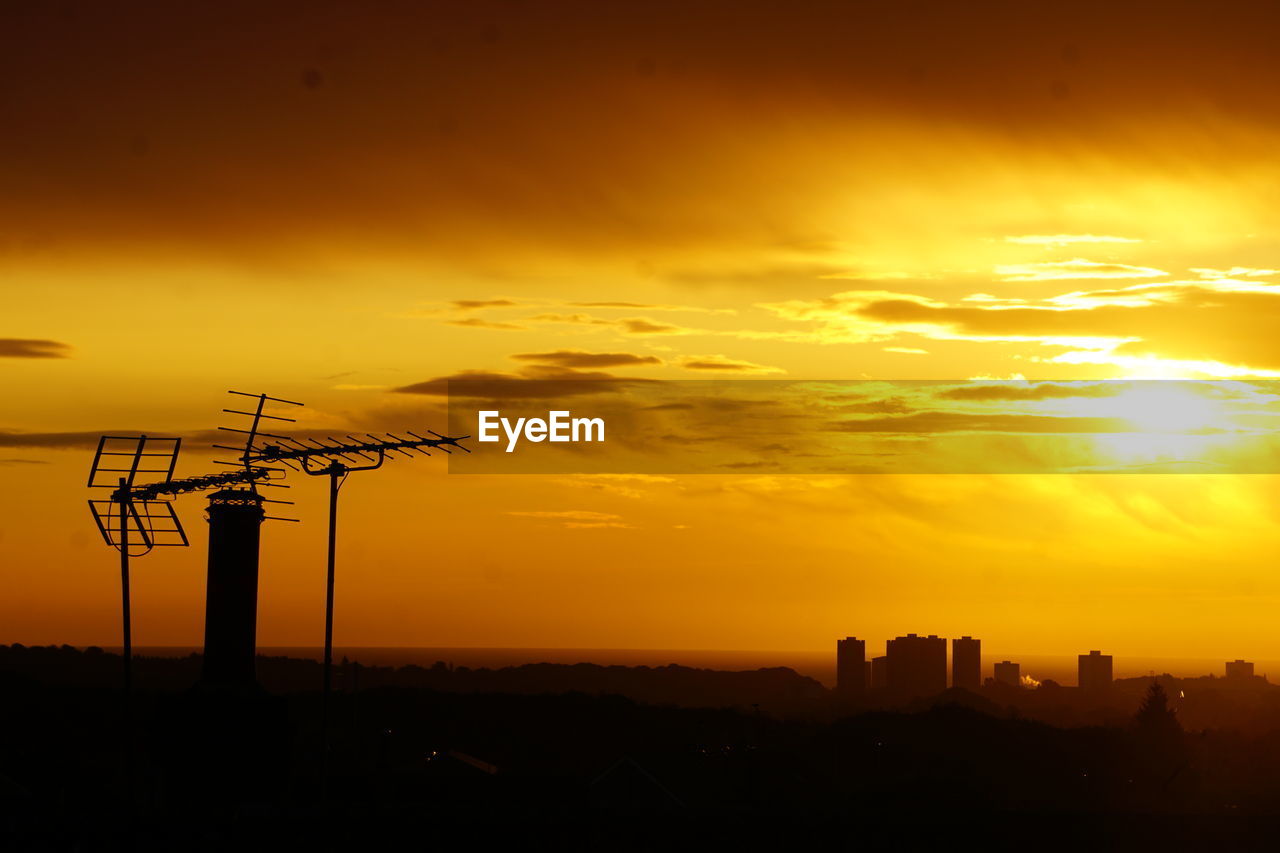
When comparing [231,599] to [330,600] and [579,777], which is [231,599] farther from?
[579,777]

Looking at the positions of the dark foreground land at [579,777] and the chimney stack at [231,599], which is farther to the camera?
the chimney stack at [231,599]

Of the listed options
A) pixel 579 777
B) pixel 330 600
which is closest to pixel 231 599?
pixel 330 600

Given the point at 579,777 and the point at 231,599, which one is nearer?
the point at 231,599

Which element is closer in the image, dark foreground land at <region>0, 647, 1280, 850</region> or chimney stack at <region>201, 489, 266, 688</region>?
dark foreground land at <region>0, 647, 1280, 850</region>

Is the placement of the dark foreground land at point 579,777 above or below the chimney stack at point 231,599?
below

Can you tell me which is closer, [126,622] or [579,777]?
[126,622]

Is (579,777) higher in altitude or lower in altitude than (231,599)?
lower

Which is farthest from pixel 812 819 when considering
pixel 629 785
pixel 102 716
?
pixel 102 716

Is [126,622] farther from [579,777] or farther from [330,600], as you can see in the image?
[579,777]
